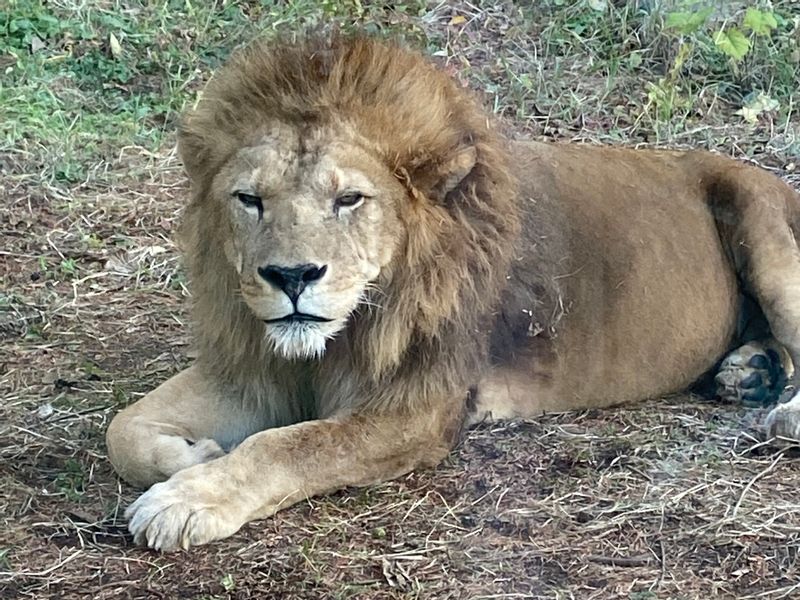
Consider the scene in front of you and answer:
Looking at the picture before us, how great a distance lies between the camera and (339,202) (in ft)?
10.5

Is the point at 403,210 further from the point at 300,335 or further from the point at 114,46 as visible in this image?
the point at 114,46

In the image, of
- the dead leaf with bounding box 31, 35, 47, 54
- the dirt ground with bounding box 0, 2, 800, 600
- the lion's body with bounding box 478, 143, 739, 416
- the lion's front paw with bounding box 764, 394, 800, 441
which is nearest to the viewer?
the dirt ground with bounding box 0, 2, 800, 600

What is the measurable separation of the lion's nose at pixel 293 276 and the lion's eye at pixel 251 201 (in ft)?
0.54

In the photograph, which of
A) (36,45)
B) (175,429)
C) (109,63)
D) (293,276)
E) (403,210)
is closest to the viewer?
(293,276)

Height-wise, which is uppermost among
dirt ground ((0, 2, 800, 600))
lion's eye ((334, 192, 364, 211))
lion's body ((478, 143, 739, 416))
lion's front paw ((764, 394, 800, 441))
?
lion's eye ((334, 192, 364, 211))

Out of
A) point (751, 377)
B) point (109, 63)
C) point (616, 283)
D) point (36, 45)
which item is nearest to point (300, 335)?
point (616, 283)

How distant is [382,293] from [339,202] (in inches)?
11.1

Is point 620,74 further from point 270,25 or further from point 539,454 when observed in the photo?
point 539,454

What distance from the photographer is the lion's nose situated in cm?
310

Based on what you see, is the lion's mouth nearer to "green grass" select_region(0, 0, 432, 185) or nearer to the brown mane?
the brown mane

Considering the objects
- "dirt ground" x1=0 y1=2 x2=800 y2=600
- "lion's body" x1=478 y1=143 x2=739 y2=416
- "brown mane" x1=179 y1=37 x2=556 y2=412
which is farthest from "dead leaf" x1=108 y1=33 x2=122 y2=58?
"brown mane" x1=179 y1=37 x2=556 y2=412

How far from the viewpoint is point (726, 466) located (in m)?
3.62

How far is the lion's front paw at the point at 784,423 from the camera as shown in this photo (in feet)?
12.1

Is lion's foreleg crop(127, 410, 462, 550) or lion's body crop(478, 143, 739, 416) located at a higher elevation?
lion's body crop(478, 143, 739, 416)
